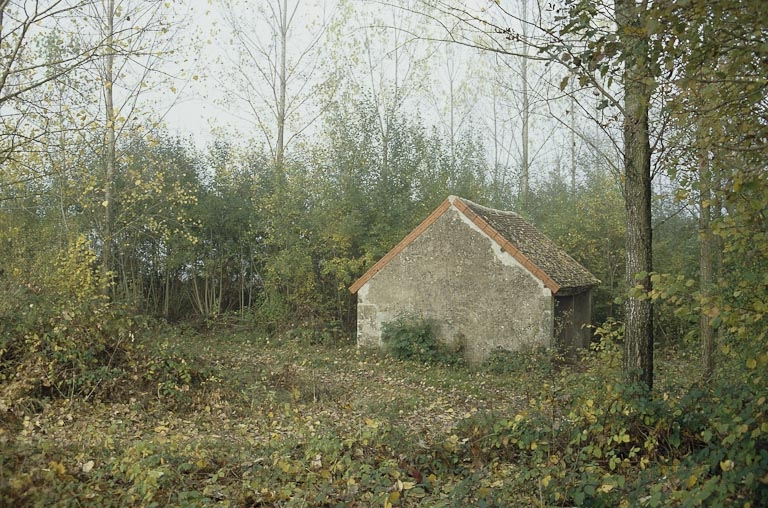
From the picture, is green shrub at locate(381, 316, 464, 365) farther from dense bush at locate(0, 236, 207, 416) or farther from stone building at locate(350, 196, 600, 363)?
dense bush at locate(0, 236, 207, 416)

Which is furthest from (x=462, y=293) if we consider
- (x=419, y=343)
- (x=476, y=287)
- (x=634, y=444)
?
(x=634, y=444)

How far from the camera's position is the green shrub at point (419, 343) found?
17.2 metres

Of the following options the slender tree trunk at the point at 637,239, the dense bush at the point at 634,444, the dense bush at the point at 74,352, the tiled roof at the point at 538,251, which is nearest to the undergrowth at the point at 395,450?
the dense bush at the point at 634,444

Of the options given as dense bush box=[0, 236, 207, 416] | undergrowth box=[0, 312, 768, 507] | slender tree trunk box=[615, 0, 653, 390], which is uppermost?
slender tree trunk box=[615, 0, 653, 390]

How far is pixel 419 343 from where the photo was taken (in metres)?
17.3

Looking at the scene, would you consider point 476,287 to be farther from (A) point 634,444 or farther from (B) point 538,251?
(A) point 634,444

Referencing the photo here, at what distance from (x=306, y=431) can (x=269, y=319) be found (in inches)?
541

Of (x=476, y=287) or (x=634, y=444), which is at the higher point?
(x=476, y=287)

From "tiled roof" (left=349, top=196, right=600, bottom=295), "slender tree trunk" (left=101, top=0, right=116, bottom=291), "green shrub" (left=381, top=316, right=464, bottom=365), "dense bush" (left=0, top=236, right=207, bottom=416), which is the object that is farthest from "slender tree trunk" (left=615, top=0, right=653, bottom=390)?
"slender tree trunk" (left=101, top=0, right=116, bottom=291)

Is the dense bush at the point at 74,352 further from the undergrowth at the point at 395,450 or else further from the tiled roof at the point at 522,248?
the tiled roof at the point at 522,248

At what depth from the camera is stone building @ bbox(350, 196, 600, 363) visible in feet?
54.5

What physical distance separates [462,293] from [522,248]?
187 cm

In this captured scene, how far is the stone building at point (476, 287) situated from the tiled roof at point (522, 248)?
3cm

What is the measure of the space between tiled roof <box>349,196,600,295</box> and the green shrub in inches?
69.0
